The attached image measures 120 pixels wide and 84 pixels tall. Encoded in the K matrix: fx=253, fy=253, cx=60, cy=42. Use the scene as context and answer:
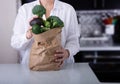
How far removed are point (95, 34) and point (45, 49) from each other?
1900 millimetres

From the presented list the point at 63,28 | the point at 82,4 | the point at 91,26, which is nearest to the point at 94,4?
the point at 82,4

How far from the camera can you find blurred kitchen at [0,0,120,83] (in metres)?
2.05

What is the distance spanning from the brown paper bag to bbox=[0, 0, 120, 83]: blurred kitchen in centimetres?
67

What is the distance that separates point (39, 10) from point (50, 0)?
41 cm

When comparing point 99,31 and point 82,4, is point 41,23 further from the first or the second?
point 99,31

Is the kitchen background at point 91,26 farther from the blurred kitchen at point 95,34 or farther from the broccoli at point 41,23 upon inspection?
the broccoli at point 41,23

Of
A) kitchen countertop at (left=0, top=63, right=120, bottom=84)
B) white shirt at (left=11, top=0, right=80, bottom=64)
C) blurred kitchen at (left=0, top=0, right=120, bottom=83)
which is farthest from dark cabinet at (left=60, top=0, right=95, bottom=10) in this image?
kitchen countertop at (left=0, top=63, right=120, bottom=84)

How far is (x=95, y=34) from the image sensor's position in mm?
3070

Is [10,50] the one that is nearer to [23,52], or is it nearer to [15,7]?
[15,7]

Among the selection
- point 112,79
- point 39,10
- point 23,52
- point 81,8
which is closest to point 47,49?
point 39,10

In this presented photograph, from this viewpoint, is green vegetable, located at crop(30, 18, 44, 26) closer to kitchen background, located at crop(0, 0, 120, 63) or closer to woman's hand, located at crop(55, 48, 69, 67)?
woman's hand, located at crop(55, 48, 69, 67)

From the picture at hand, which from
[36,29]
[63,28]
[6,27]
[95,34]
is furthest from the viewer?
[95,34]

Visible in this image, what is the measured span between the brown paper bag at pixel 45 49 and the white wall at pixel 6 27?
3.48 ft

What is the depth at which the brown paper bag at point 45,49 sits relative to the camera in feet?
4.03
